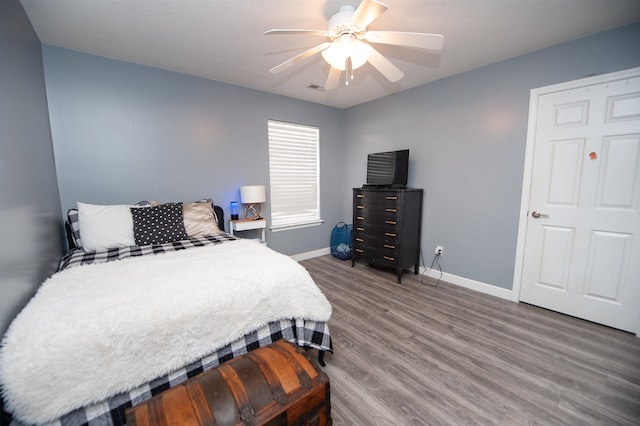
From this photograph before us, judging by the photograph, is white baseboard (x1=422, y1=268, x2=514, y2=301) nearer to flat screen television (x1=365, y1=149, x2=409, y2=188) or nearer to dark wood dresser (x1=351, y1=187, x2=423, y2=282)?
dark wood dresser (x1=351, y1=187, x2=423, y2=282)

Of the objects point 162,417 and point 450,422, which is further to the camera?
point 450,422

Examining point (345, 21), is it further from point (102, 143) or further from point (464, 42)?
point (102, 143)

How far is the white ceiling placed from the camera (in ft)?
5.65

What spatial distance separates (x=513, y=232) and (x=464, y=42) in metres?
1.93

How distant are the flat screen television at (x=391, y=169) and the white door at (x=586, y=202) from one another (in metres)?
1.26

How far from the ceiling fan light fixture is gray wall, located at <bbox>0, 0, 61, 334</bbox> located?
1.89 m

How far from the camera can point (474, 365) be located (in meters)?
1.75

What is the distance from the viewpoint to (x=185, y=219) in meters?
2.55

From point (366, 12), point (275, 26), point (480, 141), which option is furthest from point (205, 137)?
point (480, 141)

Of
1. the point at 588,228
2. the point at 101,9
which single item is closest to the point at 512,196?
the point at 588,228

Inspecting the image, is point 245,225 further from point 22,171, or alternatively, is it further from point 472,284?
point 472,284

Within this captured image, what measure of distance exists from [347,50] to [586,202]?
2485 mm

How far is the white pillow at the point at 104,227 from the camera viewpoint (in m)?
2.09

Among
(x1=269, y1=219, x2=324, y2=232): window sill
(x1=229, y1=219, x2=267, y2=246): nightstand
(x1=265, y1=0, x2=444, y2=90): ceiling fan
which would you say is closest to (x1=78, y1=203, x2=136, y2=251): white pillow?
(x1=229, y1=219, x2=267, y2=246): nightstand
